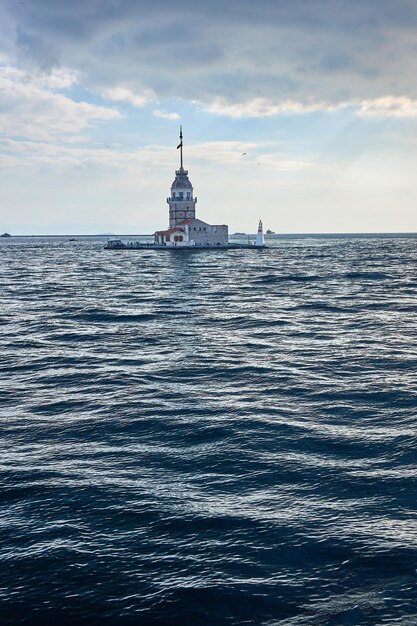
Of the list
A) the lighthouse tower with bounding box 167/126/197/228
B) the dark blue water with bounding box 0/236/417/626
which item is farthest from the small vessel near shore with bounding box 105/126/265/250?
the dark blue water with bounding box 0/236/417/626

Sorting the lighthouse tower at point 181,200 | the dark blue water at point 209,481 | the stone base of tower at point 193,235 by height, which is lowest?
the dark blue water at point 209,481

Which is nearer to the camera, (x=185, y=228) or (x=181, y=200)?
(x=185, y=228)

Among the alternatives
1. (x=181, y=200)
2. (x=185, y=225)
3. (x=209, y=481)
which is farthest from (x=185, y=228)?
(x=209, y=481)

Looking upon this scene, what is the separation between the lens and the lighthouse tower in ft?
457

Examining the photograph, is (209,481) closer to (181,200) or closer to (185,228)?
(185,228)

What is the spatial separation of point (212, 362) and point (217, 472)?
35.1ft

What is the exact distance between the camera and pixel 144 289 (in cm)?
5416

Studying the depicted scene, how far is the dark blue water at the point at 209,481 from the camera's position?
8.43m

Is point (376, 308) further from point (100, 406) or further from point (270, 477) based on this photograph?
point (270, 477)

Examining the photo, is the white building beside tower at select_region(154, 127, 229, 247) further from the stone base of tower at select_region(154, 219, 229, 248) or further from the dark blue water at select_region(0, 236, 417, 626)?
the dark blue water at select_region(0, 236, 417, 626)

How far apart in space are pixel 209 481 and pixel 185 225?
12509 cm

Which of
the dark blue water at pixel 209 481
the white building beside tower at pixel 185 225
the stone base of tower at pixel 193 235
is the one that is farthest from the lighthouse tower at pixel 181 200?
the dark blue water at pixel 209 481

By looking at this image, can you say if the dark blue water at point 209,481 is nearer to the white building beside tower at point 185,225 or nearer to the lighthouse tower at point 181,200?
the white building beside tower at point 185,225

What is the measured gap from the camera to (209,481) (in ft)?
39.8
